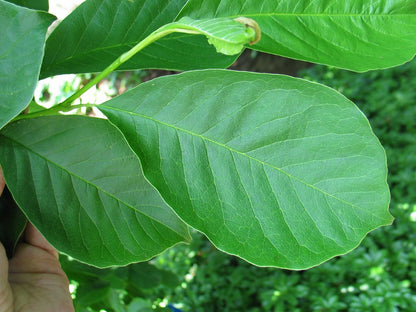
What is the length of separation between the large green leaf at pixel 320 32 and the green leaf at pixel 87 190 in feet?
0.93

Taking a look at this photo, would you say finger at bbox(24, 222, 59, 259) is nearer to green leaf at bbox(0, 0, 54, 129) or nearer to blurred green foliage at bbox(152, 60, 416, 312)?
green leaf at bbox(0, 0, 54, 129)

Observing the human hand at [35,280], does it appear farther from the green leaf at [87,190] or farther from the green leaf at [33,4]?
the green leaf at [33,4]

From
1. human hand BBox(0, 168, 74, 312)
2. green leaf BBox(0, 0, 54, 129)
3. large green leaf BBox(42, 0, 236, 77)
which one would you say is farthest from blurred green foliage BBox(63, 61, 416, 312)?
green leaf BBox(0, 0, 54, 129)

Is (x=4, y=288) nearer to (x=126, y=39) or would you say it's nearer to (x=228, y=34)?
(x=126, y=39)

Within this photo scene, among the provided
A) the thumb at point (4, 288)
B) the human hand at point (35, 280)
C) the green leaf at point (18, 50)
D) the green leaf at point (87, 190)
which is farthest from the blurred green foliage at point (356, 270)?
the green leaf at point (18, 50)

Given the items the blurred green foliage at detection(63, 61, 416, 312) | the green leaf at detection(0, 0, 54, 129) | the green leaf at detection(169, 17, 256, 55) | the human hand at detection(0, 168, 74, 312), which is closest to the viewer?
the green leaf at detection(169, 17, 256, 55)

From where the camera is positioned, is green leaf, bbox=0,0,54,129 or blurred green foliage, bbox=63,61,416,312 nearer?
green leaf, bbox=0,0,54,129

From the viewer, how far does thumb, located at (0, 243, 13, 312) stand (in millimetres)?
934

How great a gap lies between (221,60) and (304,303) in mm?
1933

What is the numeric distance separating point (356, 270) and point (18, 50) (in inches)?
83.5

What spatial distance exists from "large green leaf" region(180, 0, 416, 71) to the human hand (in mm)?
732

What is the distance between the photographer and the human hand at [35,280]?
1.05 meters

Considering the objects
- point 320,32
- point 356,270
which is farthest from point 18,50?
point 356,270

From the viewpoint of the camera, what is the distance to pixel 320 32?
2.38 ft
